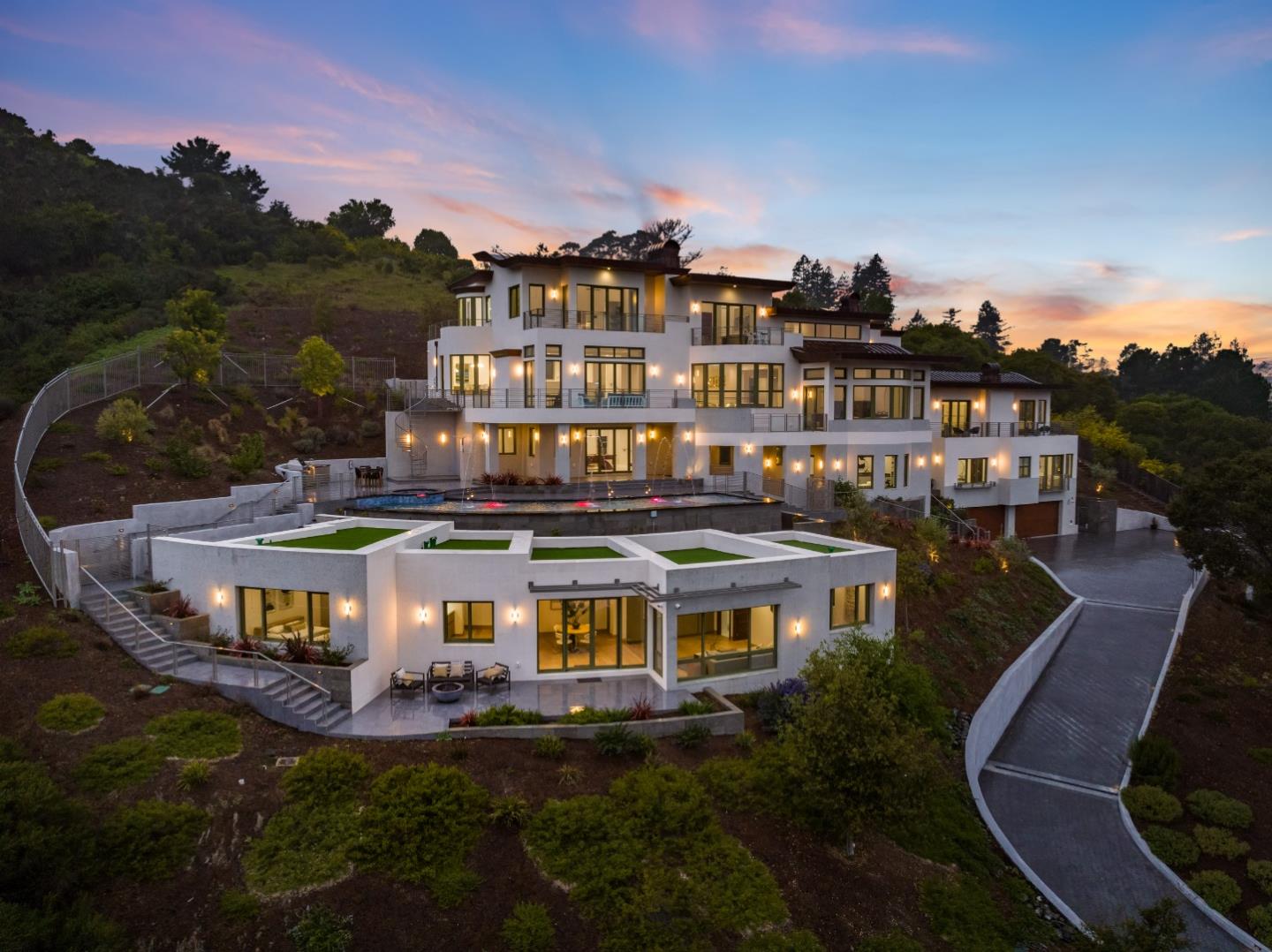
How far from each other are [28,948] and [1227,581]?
42.4 metres

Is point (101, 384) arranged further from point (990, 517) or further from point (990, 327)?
point (990, 327)

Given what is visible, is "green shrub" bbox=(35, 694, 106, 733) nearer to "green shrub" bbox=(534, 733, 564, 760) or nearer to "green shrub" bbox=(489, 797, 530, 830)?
"green shrub" bbox=(489, 797, 530, 830)

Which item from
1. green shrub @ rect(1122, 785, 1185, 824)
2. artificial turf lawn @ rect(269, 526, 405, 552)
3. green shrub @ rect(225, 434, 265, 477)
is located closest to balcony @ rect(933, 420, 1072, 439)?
green shrub @ rect(1122, 785, 1185, 824)

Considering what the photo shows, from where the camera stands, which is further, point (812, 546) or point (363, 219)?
point (363, 219)

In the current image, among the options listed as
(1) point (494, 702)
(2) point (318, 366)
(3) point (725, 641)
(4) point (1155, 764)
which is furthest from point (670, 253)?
(4) point (1155, 764)

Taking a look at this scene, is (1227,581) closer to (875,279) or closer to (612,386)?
(612,386)

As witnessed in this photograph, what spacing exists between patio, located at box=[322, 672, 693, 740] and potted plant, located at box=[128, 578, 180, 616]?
6.90 meters

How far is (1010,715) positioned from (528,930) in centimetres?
1754

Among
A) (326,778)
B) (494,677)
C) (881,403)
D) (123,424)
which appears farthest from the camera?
(881,403)

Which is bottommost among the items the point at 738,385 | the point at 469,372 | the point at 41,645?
the point at 41,645

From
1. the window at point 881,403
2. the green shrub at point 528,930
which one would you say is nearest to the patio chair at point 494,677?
the green shrub at point 528,930

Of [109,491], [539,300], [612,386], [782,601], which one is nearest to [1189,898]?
[782,601]

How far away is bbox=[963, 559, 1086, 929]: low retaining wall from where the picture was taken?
1574 cm

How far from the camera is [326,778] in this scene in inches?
555
